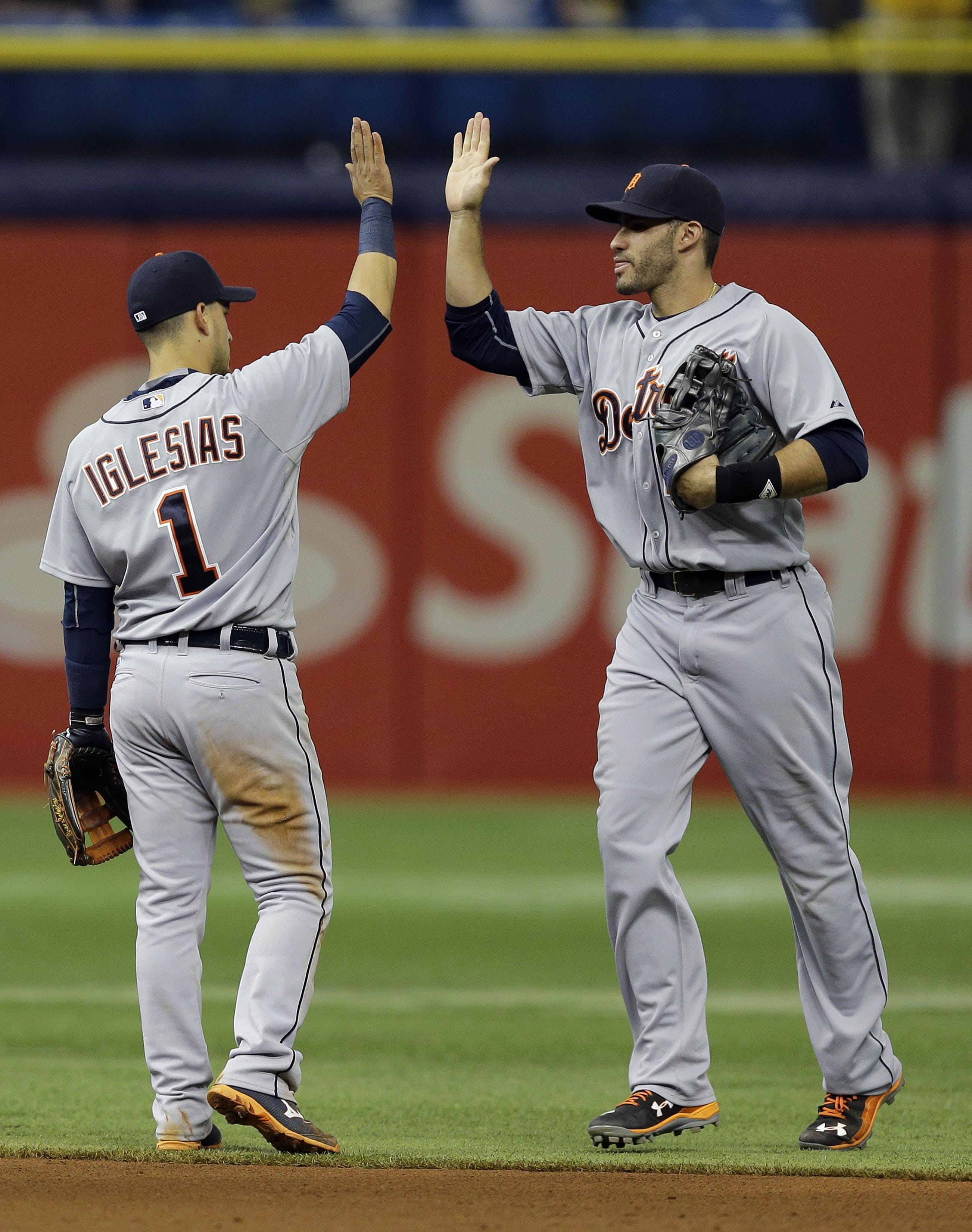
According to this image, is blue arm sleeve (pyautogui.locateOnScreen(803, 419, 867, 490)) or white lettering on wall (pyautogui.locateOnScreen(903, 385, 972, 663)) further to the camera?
white lettering on wall (pyautogui.locateOnScreen(903, 385, 972, 663))

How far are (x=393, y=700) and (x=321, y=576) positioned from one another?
816 millimetres

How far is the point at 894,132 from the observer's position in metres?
11.7

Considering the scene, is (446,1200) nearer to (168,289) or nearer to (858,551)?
(168,289)

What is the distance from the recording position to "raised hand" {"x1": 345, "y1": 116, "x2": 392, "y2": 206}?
163 inches

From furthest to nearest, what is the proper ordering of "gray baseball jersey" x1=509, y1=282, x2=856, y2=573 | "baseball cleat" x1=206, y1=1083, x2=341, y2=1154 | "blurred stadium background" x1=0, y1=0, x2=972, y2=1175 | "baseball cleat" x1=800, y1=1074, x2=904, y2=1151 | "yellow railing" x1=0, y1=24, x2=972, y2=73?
"yellow railing" x1=0, y1=24, x2=972, y2=73 < "blurred stadium background" x1=0, y1=0, x2=972, y2=1175 < "gray baseball jersey" x1=509, y1=282, x2=856, y2=573 < "baseball cleat" x1=800, y1=1074, x2=904, y2=1151 < "baseball cleat" x1=206, y1=1083, x2=341, y2=1154

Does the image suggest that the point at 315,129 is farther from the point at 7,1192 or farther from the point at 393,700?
the point at 7,1192

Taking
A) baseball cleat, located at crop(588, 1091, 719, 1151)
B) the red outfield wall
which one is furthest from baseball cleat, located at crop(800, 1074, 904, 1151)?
the red outfield wall

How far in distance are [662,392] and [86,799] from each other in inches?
56.5

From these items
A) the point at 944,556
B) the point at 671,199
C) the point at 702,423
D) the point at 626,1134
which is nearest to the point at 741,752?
the point at 702,423

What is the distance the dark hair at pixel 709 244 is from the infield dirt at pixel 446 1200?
6.12ft

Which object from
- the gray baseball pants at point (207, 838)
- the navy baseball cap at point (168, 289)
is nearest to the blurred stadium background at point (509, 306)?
the gray baseball pants at point (207, 838)

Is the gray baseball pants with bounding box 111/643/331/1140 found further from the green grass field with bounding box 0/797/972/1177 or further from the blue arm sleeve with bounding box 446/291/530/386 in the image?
the blue arm sleeve with bounding box 446/291/530/386

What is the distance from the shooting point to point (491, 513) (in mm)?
10898

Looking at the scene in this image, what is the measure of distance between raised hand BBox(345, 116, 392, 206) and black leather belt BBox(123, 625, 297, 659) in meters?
1.03
